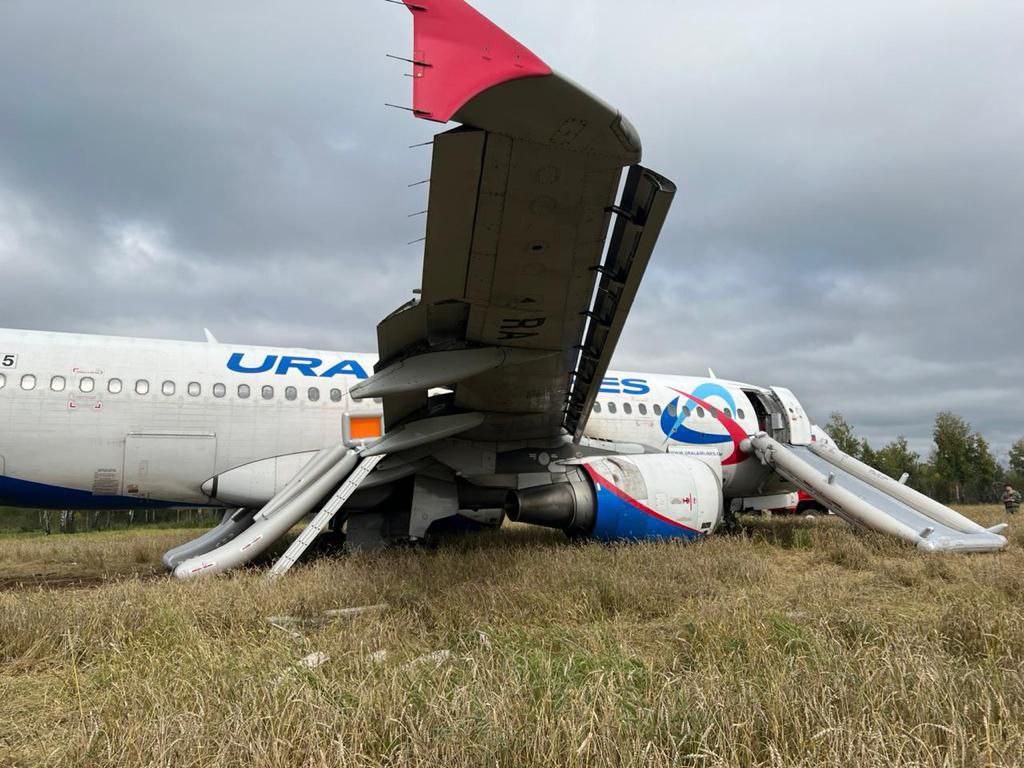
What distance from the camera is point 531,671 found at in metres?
2.75

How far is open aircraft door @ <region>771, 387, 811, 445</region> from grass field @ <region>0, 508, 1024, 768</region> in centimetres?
619

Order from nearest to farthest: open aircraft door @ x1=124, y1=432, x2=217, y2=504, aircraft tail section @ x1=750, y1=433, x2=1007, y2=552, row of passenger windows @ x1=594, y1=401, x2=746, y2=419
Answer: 1. aircraft tail section @ x1=750, y1=433, x2=1007, y2=552
2. open aircraft door @ x1=124, y1=432, x2=217, y2=504
3. row of passenger windows @ x1=594, y1=401, x2=746, y2=419

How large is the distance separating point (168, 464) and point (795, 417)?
11766 millimetres

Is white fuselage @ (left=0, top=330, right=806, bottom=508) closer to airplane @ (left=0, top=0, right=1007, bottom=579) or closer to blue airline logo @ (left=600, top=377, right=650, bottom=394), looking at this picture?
airplane @ (left=0, top=0, right=1007, bottom=579)

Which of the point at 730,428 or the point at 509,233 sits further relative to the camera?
the point at 730,428

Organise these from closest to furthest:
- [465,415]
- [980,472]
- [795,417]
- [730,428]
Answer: [465,415], [730,428], [795,417], [980,472]

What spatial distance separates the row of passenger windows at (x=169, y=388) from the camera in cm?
796

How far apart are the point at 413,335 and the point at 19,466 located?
20.9 feet

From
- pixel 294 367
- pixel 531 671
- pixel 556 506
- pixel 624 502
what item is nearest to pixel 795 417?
pixel 624 502

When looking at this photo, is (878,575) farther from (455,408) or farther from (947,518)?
(455,408)

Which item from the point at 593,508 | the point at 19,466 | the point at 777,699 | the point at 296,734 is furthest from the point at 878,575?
the point at 19,466

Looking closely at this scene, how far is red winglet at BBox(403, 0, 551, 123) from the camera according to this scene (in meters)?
2.67

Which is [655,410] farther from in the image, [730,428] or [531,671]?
[531,671]

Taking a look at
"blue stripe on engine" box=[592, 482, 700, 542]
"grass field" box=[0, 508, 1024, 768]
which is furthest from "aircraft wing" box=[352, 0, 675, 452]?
"grass field" box=[0, 508, 1024, 768]
